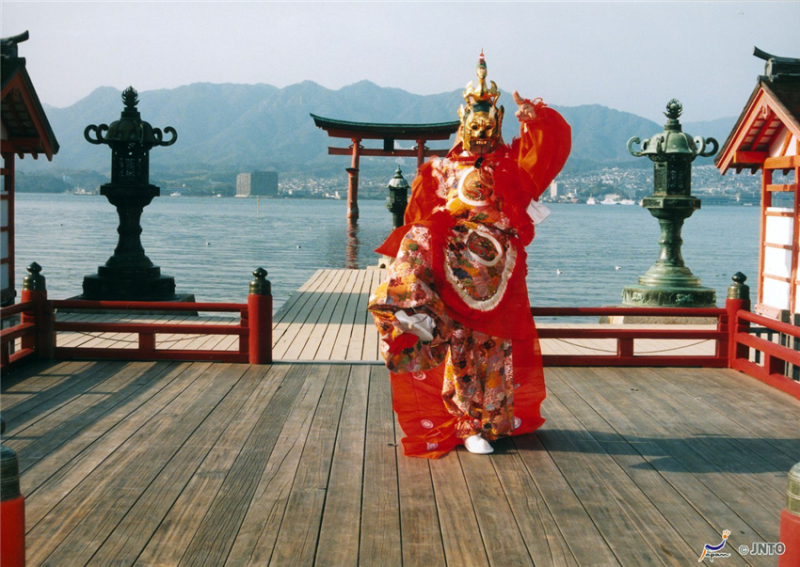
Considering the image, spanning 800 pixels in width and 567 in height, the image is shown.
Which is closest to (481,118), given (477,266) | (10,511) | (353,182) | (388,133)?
(477,266)

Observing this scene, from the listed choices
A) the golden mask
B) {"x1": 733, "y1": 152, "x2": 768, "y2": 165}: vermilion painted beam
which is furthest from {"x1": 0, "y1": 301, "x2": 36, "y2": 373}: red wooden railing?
{"x1": 733, "y1": 152, "x2": 768, "y2": 165}: vermilion painted beam

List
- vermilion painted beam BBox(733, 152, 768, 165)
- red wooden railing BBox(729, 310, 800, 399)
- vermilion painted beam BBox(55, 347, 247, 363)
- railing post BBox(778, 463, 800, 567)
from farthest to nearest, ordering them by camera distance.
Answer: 1. vermilion painted beam BBox(733, 152, 768, 165)
2. vermilion painted beam BBox(55, 347, 247, 363)
3. red wooden railing BBox(729, 310, 800, 399)
4. railing post BBox(778, 463, 800, 567)

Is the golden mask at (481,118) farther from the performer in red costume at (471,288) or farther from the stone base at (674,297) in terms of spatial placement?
the stone base at (674,297)

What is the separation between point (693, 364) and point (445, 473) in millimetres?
3417

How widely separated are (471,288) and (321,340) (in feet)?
14.1

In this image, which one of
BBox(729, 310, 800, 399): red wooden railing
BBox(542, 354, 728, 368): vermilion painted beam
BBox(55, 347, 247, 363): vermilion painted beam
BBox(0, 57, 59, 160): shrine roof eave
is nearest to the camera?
BBox(729, 310, 800, 399): red wooden railing

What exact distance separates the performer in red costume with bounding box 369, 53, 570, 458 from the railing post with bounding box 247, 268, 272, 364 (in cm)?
210

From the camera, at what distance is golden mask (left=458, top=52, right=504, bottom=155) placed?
4.59 meters

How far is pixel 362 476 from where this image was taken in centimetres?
419

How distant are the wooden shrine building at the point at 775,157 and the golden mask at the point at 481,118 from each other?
440cm

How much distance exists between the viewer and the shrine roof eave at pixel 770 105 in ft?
26.1

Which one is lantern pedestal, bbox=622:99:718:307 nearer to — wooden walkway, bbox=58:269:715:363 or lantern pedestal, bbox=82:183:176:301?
wooden walkway, bbox=58:269:715:363

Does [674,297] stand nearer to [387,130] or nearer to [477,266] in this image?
[477,266]

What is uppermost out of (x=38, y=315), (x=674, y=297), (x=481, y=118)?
(x=481, y=118)
